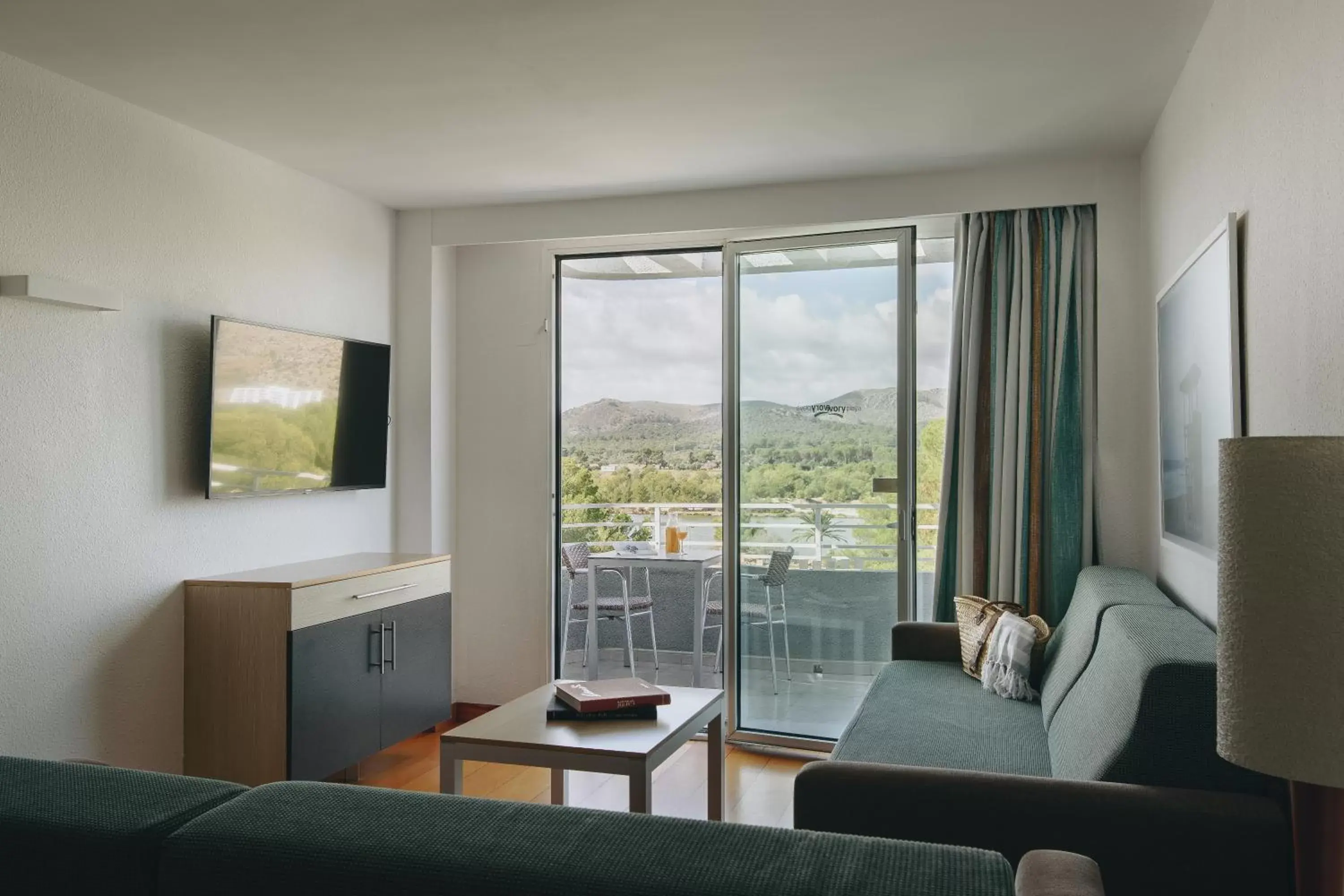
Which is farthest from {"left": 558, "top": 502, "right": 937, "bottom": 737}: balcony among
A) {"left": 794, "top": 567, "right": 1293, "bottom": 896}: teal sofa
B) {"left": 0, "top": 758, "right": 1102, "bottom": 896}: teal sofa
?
{"left": 0, "top": 758, "right": 1102, "bottom": 896}: teal sofa

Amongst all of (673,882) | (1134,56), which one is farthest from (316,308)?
(673,882)

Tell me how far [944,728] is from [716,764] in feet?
2.52

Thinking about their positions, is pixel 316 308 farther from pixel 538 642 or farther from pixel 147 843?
pixel 147 843

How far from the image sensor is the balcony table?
5453 millimetres

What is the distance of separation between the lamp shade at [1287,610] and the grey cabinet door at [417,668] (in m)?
3.55

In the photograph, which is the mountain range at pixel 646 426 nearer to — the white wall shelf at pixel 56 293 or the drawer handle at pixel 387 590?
the drawer handle at pixel 387 590

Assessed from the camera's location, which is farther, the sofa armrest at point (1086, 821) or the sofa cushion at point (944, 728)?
the sofa cushion at point (944, 728)

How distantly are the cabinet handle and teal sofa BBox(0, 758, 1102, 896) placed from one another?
9.74 ft

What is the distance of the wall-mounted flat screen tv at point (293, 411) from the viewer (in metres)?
3.87

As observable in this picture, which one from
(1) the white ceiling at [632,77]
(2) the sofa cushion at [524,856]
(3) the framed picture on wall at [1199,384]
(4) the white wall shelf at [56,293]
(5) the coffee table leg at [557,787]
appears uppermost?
(1) the white ceiling at [632,77]

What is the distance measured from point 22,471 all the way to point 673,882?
119 inches

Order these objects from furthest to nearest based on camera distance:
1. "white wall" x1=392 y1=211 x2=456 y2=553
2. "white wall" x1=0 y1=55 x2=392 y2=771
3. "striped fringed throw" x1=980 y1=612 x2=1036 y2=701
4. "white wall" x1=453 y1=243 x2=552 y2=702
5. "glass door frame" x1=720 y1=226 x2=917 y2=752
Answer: "white wall" x1=453 y1=243 x2=552 y2=702
"white wall" x1=392 y1=211 x2=456 y2=553
"glass door frame" x1=720 y1=226 x2=917 y2=752
"striped fringed throw" x1=980 y1=612 x2=1036 y2=701
"white wall" x1=0 y1=55 x2=392 y2=771

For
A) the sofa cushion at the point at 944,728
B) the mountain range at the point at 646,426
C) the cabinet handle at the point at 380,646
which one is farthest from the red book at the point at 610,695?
the mountain range at the point at 646,426

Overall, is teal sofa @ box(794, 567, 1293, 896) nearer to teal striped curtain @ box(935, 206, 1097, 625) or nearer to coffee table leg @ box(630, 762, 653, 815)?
coffee table leg @ box(630, 762, 653, 815)
